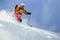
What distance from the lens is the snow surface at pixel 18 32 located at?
135 cm

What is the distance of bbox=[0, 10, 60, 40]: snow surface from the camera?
1354 millimetres

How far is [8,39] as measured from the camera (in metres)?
1.44

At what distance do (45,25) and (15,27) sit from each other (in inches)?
12.7

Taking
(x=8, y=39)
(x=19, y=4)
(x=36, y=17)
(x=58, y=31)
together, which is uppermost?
(x=19, y=4)

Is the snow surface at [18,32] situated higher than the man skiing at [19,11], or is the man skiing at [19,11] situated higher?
the man skiing at [19,11]

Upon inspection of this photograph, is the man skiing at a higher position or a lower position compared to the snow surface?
higher

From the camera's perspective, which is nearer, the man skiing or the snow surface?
the snow surface

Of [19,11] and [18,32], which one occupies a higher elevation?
[19,11]

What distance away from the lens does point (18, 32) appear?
1.43 meters

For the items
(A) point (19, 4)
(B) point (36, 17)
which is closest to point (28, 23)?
(B) point (36, 17)

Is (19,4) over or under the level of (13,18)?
over

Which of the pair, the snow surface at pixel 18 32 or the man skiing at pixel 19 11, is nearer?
the snow surface at pixel 18 32

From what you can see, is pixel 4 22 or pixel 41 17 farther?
pixel 4 22

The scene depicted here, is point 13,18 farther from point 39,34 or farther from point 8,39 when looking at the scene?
point 39,34
